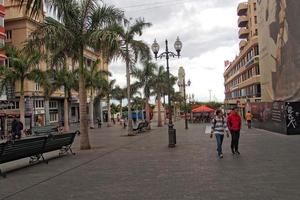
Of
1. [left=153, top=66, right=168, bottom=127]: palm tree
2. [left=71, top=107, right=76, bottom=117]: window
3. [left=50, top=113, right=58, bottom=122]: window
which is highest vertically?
[left=153, top=66, right=168, bottom=127]: palm tree

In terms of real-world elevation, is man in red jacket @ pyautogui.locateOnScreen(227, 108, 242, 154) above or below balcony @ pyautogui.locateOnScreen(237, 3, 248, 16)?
below

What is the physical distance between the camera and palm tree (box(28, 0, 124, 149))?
17.7m

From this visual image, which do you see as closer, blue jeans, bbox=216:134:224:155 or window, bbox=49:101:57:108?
blue jeans, bbox=216:134:224:155

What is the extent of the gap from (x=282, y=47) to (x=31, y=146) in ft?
61.4

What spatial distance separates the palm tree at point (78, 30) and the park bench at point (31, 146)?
3524mm

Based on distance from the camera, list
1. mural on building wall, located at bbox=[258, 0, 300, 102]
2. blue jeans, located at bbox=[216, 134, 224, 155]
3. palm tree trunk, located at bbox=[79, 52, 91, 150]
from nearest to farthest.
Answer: blue jeans, located at bbox=[216, 134, 224, 155] → palm tree trunk, located at bbox=[79, 52, 91, 150] → mural on building wall, located at bbox=[258, 0, 300, 102]

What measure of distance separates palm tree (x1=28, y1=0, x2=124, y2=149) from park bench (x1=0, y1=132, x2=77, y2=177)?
352 centimetres

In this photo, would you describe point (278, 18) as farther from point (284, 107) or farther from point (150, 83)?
point (150, 83)

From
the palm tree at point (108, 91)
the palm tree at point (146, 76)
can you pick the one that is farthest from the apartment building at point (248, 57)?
the palm tree at point (146, 76)

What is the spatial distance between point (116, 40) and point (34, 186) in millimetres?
9565

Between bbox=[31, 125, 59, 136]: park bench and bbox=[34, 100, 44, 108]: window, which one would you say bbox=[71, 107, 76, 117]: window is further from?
bbox=[31, 125, 59, 136]: park bench

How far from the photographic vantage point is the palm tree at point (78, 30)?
58.1ft

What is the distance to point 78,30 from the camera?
1873cm

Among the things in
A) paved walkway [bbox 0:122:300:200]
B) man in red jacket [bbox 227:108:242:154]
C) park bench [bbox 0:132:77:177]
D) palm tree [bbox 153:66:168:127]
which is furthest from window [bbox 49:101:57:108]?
man in red jacket [bbox 227:108:242:154]
